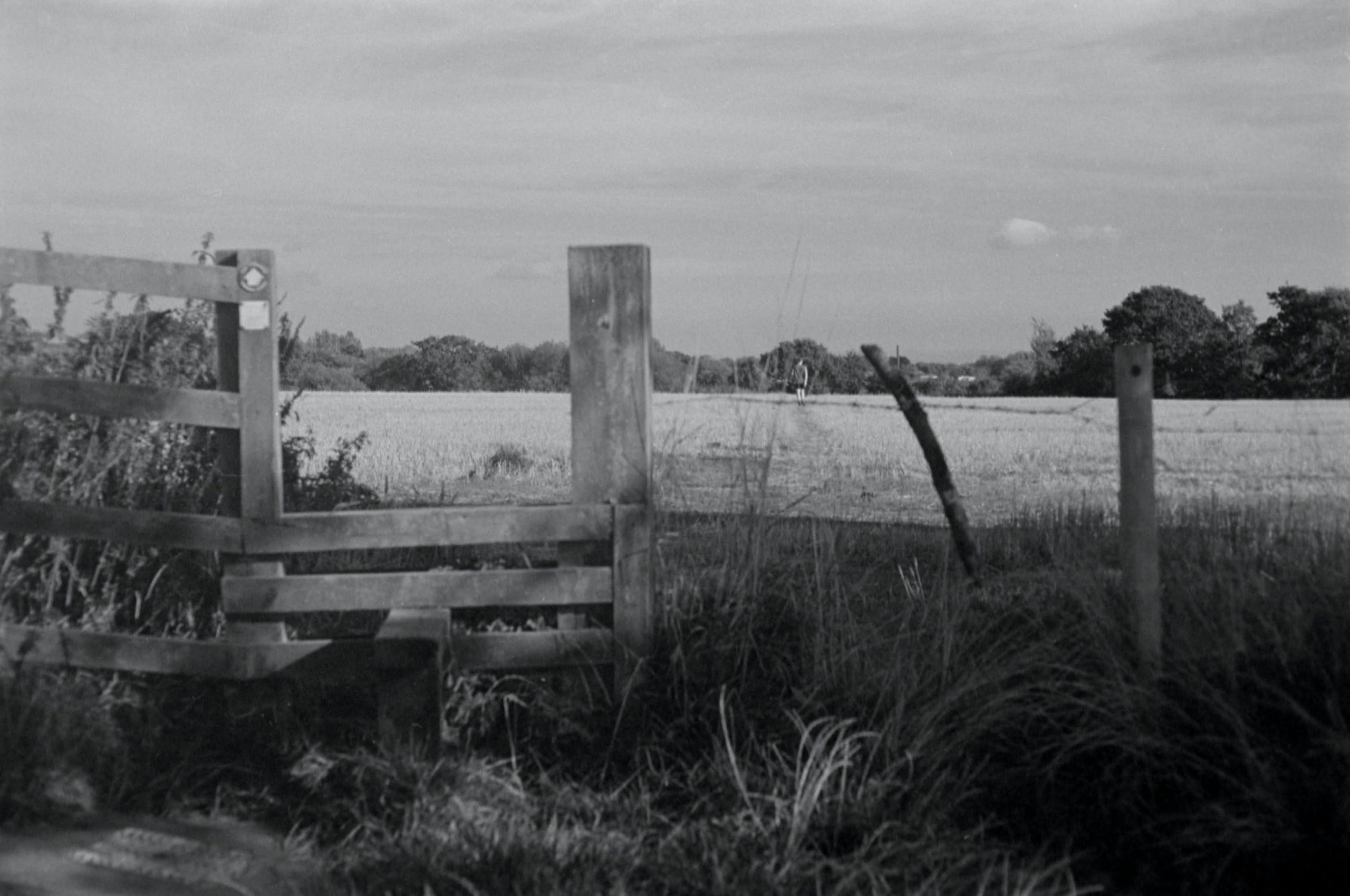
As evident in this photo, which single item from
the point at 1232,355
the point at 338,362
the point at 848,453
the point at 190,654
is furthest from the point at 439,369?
the point at 190,654

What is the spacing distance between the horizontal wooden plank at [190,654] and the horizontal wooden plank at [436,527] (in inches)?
15.2

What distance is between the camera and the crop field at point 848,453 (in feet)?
Result: 20.9

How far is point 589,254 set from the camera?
5.71m

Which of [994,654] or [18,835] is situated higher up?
[994,654]

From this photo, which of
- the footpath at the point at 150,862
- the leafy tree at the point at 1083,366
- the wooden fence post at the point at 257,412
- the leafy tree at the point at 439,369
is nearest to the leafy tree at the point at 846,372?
the wooden fence post at the point at 257,412

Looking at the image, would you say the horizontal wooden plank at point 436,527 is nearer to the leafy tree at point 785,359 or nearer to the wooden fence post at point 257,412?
the wooden fence post at point 257,412

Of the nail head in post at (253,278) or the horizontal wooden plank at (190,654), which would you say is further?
the nail head in post at (253,278)

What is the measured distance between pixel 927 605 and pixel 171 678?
10.1ft

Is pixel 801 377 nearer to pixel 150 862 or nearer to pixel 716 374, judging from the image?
pixel 716 374

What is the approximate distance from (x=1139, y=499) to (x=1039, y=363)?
41049 millimetres

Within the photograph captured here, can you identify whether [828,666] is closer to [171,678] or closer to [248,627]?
[248,627]

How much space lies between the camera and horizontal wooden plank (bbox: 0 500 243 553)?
566cm

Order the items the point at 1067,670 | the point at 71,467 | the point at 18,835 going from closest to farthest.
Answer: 1. the point at 18,835
2. the point at 1067,670
3. the point at 71,467

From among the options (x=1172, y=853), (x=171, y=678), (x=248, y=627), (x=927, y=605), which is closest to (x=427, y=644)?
(x=248, y=627)
